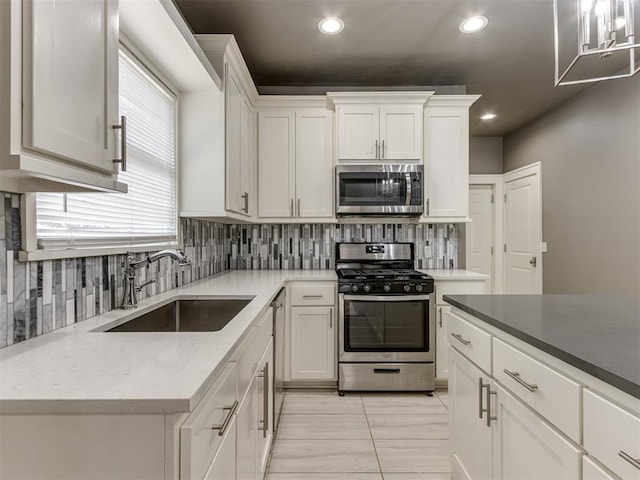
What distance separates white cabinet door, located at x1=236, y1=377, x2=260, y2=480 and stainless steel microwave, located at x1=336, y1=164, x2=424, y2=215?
1.87m

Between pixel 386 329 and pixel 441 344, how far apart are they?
1.52 feet

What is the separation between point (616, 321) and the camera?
1254 millimetres

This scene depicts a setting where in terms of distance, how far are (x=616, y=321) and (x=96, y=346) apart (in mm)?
1650

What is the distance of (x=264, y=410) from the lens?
5.77 feet

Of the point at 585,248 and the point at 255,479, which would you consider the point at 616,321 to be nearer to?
the point at 255,479

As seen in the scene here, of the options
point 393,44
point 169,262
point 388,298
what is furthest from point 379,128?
point 169,262

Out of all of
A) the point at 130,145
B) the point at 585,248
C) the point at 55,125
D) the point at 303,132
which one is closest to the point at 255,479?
the point at 55,125

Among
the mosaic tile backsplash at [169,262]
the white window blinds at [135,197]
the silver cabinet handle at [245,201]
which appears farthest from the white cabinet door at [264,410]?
the silver cabinet handle at [245,201]

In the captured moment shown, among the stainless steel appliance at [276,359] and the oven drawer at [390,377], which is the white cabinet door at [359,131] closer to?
the stainless steel appliance at [276,359]

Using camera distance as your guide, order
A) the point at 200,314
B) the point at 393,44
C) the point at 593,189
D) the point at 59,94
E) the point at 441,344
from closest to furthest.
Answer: the point at 59,94 < the point at 200,314 < the point at 393,44 < the point at 441,344 < the point at 593,189

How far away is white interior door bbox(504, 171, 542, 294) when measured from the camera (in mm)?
4492

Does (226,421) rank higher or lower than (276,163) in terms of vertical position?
lower

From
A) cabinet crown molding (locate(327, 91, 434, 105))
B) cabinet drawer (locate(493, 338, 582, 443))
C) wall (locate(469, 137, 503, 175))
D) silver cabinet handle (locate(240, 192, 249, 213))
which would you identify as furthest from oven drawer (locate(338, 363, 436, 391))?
wall (locate(469, 137, 503, 175))

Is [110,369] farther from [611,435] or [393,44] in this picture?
[393,44]
